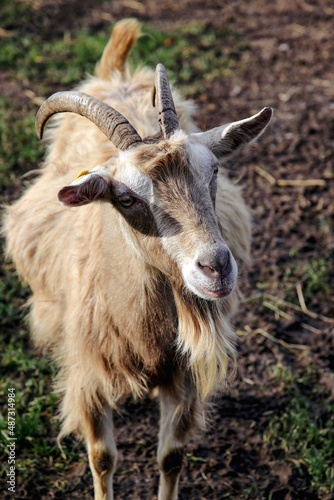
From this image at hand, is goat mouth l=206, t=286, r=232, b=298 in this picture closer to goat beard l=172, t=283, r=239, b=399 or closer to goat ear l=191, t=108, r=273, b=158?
goat beard l=172, t=283, r=239, b=399

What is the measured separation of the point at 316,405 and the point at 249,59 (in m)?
5.05

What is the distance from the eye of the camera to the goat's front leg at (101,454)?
332 centimetres

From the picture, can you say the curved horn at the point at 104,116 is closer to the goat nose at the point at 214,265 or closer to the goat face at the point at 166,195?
the goat face at the point at 166,195

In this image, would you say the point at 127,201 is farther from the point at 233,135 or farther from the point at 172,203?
the point at 233,135

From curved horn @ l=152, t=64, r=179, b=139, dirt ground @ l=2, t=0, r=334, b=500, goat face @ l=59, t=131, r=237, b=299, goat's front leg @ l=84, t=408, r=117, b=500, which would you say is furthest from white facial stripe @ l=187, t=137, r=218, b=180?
goat's front leg @ l=84, t=408, r=117, b=500

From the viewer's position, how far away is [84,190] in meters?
2.55

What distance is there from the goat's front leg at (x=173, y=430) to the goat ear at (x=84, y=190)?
4.21 feet

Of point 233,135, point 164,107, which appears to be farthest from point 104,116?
point 233,135

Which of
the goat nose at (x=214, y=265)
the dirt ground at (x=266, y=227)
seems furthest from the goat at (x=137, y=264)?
the dirt ground at (x=266, y=227)

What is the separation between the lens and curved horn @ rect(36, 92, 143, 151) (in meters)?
2.71

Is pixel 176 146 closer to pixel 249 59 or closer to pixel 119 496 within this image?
pixel 119 496

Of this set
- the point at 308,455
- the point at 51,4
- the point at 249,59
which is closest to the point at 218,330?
the point at 308,455

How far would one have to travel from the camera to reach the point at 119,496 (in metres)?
3.51

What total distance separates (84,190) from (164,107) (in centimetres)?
63
